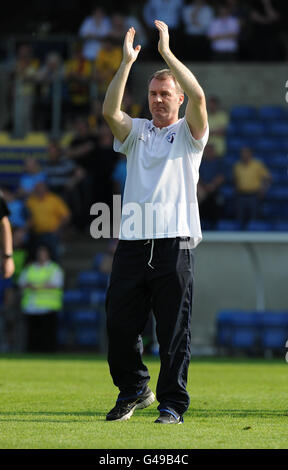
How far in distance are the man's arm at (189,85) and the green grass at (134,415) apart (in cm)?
209

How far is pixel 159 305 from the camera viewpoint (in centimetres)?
749

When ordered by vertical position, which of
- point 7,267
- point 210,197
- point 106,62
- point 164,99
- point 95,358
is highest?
point 106,62

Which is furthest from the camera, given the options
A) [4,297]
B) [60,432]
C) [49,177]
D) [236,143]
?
[236,143]

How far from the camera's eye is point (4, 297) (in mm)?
19359

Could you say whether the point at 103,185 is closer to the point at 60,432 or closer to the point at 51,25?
the point at 51,25

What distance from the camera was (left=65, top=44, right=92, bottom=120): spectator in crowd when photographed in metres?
22.5

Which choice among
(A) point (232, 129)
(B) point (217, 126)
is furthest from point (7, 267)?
(A) point (232, 129)

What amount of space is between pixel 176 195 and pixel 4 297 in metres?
12.3

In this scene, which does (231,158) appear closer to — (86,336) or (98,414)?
(86,336)

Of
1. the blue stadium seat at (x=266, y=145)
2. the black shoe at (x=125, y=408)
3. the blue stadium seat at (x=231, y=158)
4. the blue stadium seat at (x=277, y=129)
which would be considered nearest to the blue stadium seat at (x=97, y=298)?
the blue stadium seat at (x=231, y=158)

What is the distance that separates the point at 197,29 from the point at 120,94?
17.5 meters

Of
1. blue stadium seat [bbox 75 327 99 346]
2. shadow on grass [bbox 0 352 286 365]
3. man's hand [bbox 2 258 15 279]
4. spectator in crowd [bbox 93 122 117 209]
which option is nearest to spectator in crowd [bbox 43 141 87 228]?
spectator in crowd [bbox 93 122 117 209]
